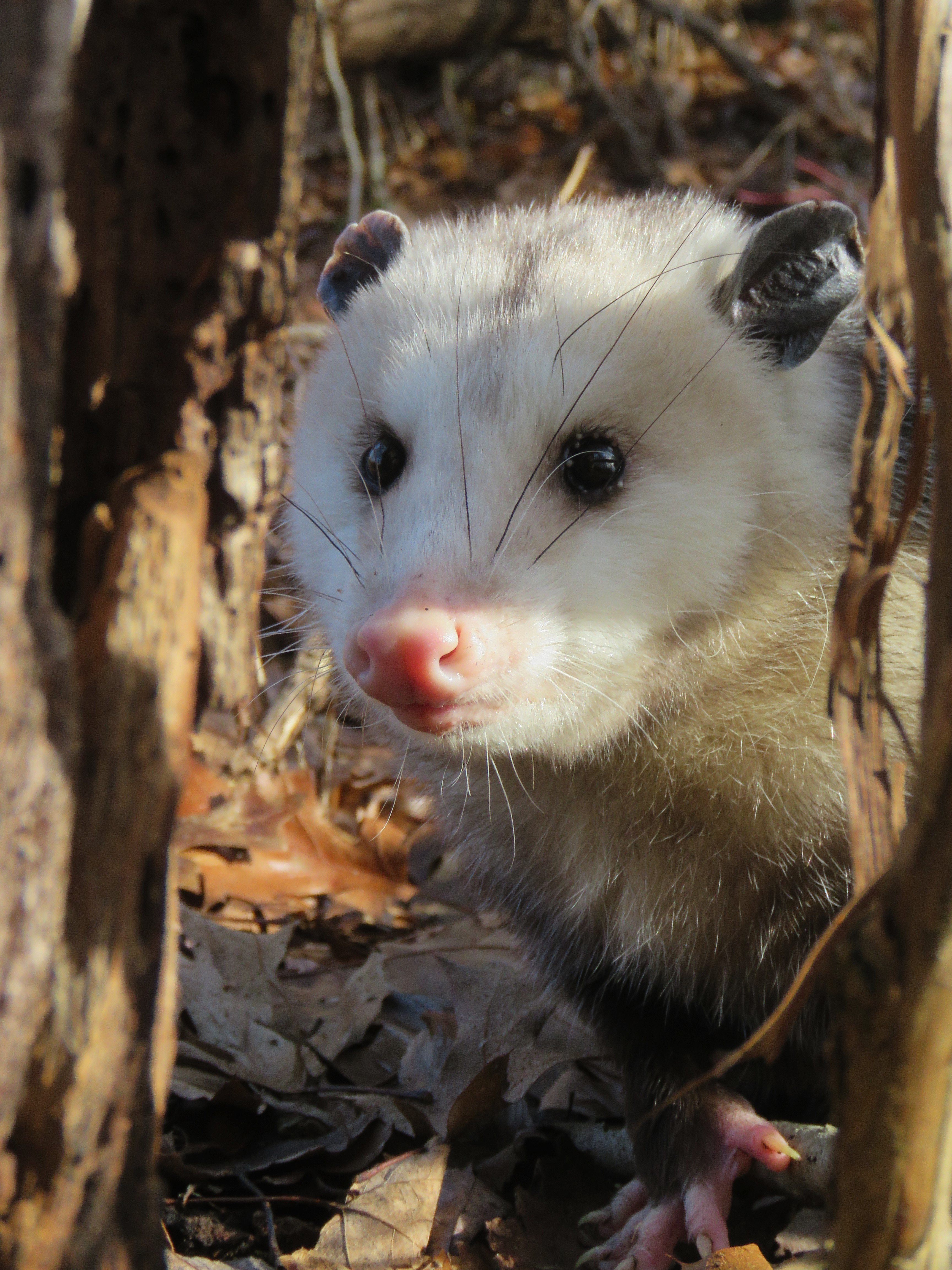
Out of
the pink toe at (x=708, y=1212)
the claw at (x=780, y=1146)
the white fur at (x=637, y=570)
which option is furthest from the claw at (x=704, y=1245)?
the white fur at (x=637, y=570)

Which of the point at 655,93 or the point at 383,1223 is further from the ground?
the point at 655,93

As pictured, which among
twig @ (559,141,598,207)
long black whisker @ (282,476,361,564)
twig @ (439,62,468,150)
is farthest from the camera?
twig @ (439,62,468,150)

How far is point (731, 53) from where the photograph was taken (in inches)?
221

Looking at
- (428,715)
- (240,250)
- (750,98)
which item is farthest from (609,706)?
(750,98)

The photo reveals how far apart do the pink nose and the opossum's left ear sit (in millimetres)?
619

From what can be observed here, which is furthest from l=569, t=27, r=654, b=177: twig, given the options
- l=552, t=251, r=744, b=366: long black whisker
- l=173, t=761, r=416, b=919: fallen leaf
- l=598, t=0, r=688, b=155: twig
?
l=552, t=251, r=744, b=366: long black whisker

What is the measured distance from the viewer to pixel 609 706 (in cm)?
145

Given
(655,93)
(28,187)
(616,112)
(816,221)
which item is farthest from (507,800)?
(655,93)

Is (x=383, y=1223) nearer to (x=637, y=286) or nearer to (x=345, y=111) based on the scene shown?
(x=637, y=286)

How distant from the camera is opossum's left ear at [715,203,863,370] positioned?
4.92ft

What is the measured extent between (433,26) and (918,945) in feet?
18.1

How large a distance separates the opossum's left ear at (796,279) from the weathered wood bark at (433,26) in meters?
4.17

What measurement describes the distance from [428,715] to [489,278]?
68cm

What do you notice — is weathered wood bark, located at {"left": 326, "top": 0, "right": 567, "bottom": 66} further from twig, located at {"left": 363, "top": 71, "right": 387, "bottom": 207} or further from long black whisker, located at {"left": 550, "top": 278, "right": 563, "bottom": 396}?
long black whisker, located at {"left": 550, "top": 278, "right": 563, "bottom": 396}
